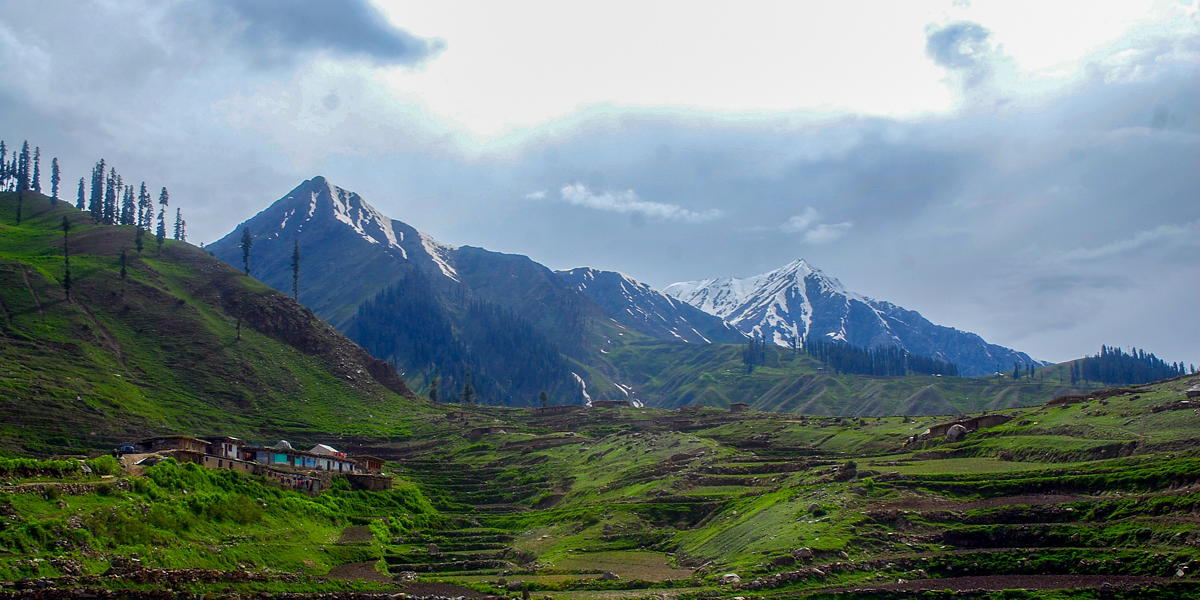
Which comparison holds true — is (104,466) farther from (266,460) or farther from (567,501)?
(567,501)

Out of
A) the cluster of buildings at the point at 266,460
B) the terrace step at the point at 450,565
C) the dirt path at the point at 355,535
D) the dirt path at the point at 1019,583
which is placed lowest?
the terrace step at the point at 450,565

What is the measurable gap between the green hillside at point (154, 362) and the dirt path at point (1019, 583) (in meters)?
100.0

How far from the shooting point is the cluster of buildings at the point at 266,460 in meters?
73.9

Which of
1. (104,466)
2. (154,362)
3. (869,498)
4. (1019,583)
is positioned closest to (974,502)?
(869,498)

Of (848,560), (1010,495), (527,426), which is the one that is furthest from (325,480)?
(527,426)

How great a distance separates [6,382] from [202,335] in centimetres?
5350

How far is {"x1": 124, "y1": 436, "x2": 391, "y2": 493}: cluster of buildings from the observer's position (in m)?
73.9

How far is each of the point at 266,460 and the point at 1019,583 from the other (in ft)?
246

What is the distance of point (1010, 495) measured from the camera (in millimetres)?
65562

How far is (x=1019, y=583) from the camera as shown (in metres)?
50.0

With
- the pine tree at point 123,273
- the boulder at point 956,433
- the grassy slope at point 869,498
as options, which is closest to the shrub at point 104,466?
the grassy slope at point 869,498

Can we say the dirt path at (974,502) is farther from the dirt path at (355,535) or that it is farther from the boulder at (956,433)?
the dirt path at (355,535)

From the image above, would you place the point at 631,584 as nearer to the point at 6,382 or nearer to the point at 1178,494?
the point at 1178,494

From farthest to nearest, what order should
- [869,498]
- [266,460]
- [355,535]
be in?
[266,460], [355,535], [869,498]
